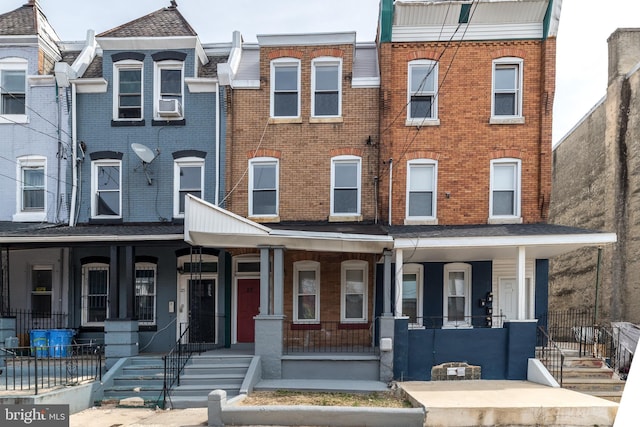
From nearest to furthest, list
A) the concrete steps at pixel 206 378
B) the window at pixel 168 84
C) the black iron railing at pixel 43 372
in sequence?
the black iron railing at pixel 43 372 → the concrete steps at pixel 206 378 → the window at pixel 168 84

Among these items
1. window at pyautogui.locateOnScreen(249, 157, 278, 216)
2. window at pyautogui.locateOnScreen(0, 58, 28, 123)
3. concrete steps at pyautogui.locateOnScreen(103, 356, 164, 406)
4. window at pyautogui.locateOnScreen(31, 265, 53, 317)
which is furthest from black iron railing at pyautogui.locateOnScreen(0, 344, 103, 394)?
window at pyautogui.locateOnScreen(0, 58, 28, 123)

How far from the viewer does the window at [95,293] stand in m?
14.7

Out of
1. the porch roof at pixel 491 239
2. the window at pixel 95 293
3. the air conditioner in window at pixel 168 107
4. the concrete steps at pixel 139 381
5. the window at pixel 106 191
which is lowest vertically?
the concrete steps at pixel 139 381

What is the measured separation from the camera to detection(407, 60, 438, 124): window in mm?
14281

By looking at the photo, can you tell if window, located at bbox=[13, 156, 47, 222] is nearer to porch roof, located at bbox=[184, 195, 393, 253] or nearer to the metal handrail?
porch roof, located at bbox=[184, 195, 393, 253]

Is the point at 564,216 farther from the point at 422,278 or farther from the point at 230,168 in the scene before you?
the point at 230,168

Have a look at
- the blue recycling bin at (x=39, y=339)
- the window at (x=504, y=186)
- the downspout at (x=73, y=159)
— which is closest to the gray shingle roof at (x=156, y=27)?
the downspout at (x=73, y=159)

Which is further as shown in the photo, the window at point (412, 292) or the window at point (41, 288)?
the window at point (41, 288)

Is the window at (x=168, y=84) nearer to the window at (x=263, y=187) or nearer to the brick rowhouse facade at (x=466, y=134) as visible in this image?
the window at (x=263, y=187)

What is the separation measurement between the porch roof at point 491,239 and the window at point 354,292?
6.03ft

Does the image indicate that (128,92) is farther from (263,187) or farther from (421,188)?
(421,188)

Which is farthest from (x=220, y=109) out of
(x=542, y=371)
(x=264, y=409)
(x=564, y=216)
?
(x=564, y=216)

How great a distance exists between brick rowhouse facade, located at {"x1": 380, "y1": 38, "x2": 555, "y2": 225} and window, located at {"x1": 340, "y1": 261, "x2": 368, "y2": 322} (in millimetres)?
1799

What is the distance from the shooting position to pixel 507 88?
564 inches
